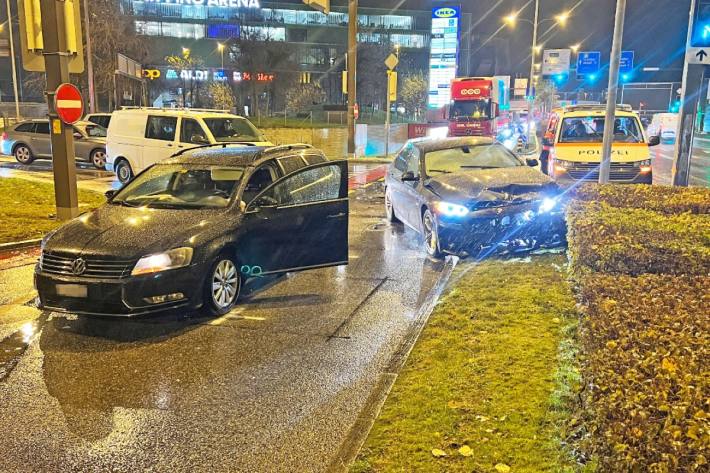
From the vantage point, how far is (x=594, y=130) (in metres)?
15.8

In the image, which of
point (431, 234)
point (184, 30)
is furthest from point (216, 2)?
point (431, 234)

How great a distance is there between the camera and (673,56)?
63719 millimetres

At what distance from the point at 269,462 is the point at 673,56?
7093cm

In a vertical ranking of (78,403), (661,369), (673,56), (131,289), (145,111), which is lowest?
(78,403)

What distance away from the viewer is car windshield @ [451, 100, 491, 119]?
35375 mm

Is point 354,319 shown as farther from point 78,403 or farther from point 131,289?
point 78,403

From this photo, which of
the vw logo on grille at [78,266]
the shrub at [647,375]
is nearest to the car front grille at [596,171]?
the shrub at [647,375]

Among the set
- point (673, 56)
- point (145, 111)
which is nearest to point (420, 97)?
point (673, 56)

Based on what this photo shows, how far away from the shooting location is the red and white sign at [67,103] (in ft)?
34.8

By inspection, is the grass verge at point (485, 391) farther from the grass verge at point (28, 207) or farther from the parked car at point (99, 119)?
the parked car at point (99, 119)

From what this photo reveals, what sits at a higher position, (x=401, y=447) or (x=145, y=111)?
(x=145, y=111)

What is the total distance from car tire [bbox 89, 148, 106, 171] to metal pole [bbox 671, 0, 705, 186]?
1731 centimetres

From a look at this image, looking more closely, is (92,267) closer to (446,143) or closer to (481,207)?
(481,207)

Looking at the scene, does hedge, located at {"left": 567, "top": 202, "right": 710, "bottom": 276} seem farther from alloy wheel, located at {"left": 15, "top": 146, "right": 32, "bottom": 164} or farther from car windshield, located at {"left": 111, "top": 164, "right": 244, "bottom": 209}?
alloy wheel, located at {"left": 15, "top": 146, "right": 32, "bottom": 164}
